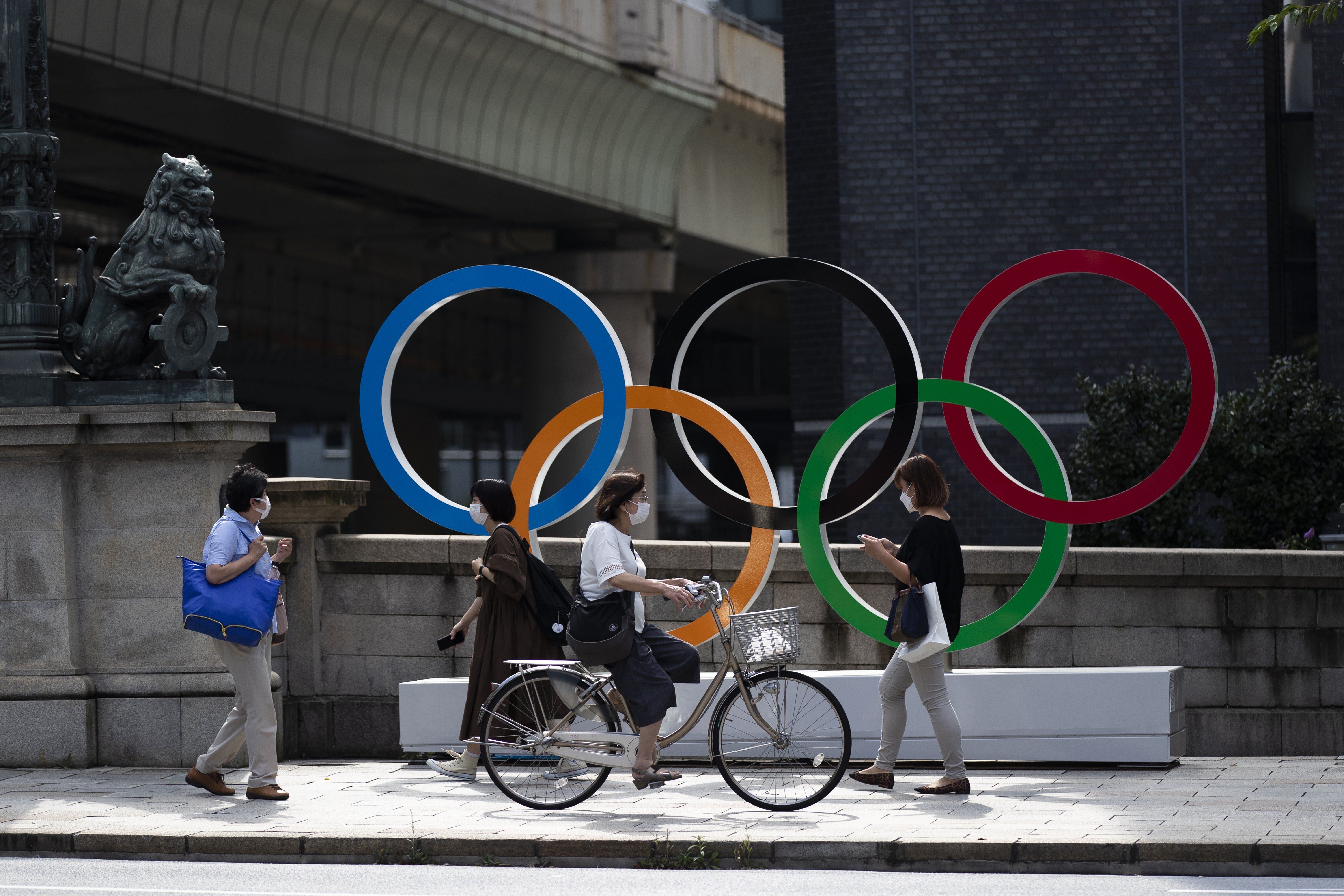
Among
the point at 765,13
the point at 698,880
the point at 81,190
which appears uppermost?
the point at 765,13

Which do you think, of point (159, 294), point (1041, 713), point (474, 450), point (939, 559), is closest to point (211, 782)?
point (159, 294)

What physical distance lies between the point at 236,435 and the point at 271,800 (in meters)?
2.47

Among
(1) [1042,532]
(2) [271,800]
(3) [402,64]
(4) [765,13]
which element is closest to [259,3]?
(3) [402,64]

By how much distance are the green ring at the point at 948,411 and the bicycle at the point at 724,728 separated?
5.86 feet

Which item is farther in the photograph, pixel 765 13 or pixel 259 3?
pixel 765 13

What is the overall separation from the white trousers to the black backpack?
195cm

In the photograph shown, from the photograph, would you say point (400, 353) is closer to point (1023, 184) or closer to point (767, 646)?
point (767, 646)

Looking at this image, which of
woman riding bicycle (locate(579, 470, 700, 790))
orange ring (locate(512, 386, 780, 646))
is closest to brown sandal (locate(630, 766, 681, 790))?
woman riding bicycle (locate(579, 470, 700, 790))

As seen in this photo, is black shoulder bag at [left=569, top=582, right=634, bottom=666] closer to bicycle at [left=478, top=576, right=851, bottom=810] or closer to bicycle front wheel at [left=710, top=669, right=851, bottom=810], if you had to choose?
bicycle at [left=478, top=576, right=851, bottom=810]

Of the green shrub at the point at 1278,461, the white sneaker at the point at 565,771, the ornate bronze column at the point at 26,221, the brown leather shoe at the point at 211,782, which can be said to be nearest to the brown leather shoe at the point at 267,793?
the brown leather shoe at the point at 211,782

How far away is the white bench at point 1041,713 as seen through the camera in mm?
10438

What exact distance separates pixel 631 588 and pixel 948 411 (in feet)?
10.6

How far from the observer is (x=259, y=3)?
18.9 m

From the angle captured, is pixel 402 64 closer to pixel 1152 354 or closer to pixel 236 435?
pixel 1152 354
